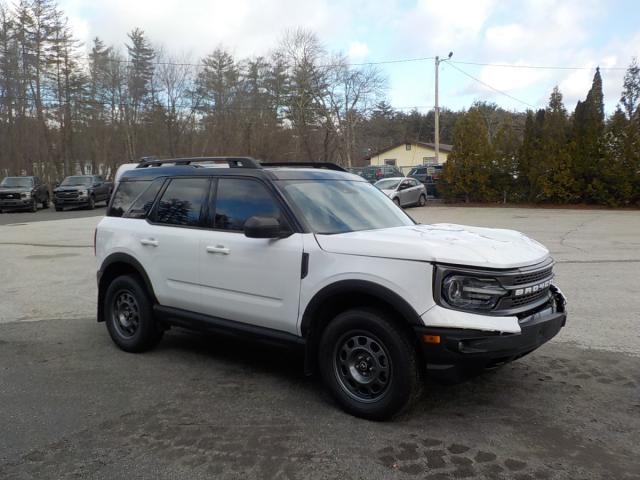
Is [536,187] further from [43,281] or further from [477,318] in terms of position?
[477,318]

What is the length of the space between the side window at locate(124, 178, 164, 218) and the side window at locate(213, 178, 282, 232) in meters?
0.94

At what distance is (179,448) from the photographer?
350 centimetres

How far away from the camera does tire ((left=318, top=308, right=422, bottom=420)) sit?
11.9 feet

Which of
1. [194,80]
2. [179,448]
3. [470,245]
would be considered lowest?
[179,448]

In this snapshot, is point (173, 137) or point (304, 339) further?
point (173, 137)

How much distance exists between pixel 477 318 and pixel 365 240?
3.12 ft

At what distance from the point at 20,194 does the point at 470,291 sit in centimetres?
2883

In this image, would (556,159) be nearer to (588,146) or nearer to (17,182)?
(588,146)

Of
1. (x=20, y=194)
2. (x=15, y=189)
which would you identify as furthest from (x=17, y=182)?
(x=20, y=194)

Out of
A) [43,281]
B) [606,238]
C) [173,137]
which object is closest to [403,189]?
[606,238]

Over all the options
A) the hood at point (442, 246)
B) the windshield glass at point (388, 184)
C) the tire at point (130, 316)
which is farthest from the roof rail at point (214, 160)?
the windshield glass at point (388, 184)

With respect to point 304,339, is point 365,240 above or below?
above

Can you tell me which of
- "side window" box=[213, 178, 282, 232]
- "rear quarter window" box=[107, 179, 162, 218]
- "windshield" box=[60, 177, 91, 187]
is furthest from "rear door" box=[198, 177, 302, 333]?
"windshield" box=[60, 177, 91, 187]

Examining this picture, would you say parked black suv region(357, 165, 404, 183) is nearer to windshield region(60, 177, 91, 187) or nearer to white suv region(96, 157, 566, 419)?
windshield region(60, 177, 91, 187)
